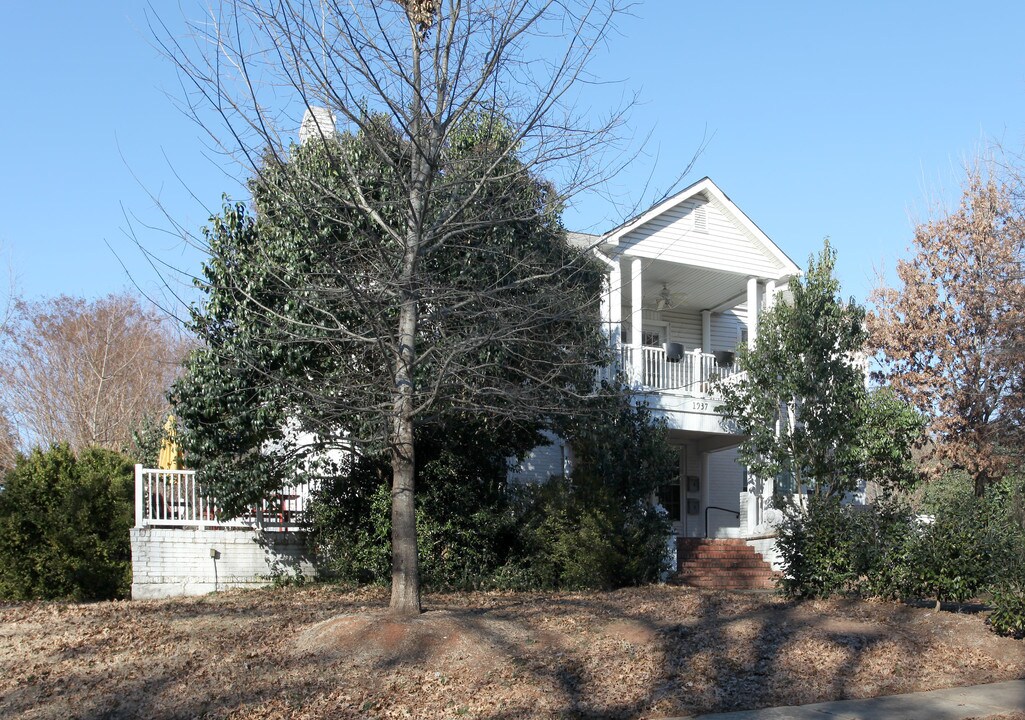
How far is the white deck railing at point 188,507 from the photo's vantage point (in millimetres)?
14422

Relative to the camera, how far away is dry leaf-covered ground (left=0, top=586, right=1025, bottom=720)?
309 inches

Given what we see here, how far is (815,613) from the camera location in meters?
11.0

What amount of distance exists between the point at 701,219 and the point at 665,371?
333 centimetres

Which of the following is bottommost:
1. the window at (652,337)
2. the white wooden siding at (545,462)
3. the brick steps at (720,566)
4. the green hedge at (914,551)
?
the brick steps at (720,566)

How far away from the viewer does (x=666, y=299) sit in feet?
66.6

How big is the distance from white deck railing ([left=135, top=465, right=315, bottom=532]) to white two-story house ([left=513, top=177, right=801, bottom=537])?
168 inches

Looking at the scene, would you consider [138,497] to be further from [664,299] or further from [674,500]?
[674,500]

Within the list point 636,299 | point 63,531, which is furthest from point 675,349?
point 63,531

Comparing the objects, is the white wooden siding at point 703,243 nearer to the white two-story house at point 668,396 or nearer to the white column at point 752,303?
the white two-story house at point 668,396

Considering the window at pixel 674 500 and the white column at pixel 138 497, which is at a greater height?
the white column at pixel 138 497

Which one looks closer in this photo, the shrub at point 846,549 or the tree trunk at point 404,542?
the tree trunk at point 404,542

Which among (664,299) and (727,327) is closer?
(664,299)

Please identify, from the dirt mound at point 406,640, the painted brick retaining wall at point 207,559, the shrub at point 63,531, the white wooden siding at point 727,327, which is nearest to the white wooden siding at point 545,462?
the painted brick retaining wall at point 207,559

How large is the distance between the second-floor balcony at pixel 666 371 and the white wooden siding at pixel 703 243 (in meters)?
1.88
